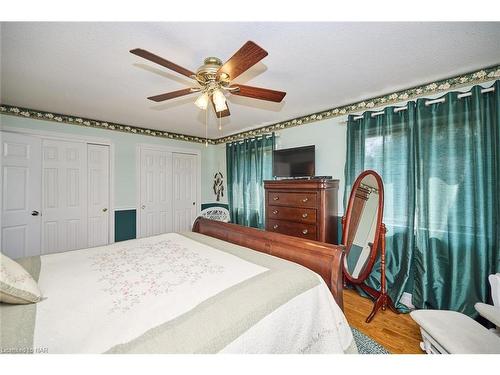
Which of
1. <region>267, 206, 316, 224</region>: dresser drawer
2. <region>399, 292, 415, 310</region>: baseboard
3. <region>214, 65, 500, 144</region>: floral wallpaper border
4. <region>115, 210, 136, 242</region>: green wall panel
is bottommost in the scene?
<region>399, 292, 415, 310</region>: baseboard

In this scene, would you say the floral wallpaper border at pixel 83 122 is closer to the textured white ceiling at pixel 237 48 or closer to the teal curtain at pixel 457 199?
the textured white ceiling at pixel 237 48

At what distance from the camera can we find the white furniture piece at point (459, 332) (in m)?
1.22

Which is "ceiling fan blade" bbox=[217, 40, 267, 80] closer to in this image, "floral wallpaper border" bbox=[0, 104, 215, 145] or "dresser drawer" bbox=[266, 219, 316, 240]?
"dresser drawer" bbox=[266, 219, 316, 240]

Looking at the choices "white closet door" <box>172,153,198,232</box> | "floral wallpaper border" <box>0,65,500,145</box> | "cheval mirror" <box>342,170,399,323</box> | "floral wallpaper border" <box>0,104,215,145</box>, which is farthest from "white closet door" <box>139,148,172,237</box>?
"cheval mirror" <box>342,170,399,323</box>

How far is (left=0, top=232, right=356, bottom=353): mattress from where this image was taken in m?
0.75

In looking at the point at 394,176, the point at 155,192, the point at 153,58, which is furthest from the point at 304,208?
the point at 155,192

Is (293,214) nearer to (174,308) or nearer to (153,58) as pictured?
(174,308)

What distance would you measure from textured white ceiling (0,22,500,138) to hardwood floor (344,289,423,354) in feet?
7.43

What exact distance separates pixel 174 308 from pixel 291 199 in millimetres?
1982

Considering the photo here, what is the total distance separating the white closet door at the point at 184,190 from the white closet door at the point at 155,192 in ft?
0.40

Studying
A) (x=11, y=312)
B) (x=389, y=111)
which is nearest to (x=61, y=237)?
(x=11, y=312)

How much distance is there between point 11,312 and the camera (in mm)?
875
